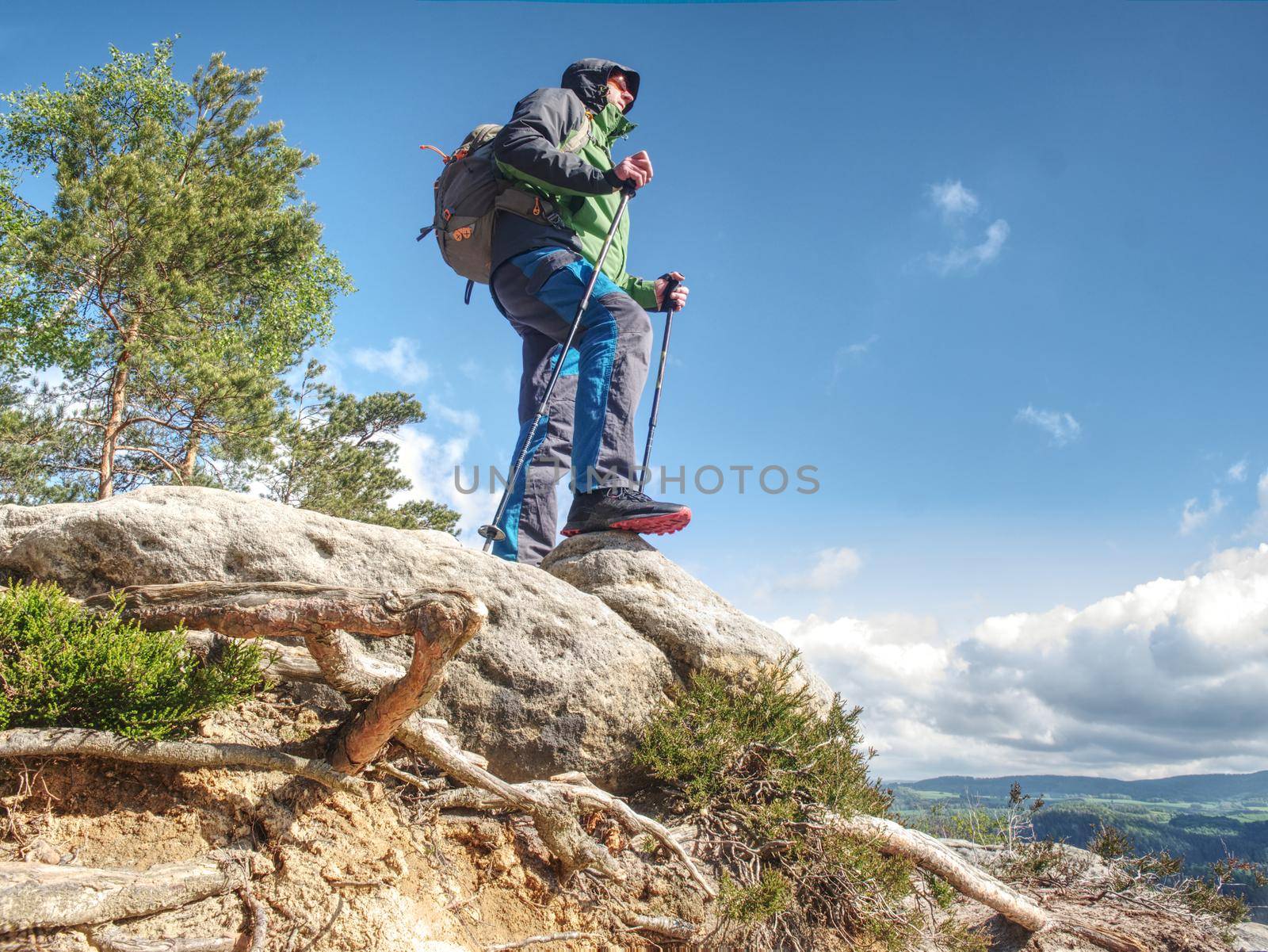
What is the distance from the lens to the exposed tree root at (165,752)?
287 centimetres

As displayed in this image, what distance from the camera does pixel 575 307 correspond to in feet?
18.5

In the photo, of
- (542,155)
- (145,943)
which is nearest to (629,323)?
(542,155)

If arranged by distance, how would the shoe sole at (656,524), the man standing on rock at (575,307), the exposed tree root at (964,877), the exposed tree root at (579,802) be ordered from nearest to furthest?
the exposed tree root at (579,802)
the exposed tree root at (964,877)
the shoe sole at (656,524)
the man standing on rock at (575,307)

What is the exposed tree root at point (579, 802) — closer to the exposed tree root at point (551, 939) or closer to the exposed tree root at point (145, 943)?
the exposed tree root at point (551, 939)

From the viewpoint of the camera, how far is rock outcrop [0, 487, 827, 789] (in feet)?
12.7

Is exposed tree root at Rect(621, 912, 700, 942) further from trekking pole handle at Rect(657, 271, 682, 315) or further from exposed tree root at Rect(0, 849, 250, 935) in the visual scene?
trekking pole handle at Rect(657, 271, 682, 315)

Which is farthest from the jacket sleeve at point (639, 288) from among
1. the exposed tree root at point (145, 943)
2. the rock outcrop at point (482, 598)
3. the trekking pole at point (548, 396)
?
the exposed tree root at point (145, 943)

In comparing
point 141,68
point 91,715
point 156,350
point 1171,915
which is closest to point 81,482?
point 156,350

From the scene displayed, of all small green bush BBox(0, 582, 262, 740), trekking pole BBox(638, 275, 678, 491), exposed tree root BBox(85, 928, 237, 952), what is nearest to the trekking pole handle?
trekking pole BBox(638, 275, 678, 491)

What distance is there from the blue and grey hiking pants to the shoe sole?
0.30 m

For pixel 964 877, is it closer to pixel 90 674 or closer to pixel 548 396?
pixel 548 396

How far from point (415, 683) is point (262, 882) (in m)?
0.99

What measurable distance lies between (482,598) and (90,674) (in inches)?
75.0

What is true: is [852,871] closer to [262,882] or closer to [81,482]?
[262,882]
